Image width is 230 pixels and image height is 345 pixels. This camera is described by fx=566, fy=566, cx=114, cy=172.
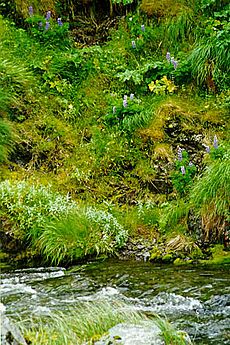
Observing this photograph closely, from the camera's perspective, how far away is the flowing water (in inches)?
170

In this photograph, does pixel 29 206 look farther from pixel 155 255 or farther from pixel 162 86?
pixel 162 86

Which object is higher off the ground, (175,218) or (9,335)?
(9,335)

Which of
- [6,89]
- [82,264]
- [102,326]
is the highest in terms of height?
[6,89]

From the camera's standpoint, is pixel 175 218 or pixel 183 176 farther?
pixel 183 176

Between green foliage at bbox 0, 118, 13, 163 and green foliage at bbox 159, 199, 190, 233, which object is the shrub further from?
green foliage at bbox 0, 118, 13, 163

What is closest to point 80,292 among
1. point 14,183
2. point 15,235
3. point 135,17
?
point 15,235

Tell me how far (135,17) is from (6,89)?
307 cm

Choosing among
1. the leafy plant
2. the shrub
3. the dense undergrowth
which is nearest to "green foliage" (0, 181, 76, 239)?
the dense undergrowth

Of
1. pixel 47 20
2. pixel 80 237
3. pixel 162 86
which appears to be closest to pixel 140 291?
pixel 80 237

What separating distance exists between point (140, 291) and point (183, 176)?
237cm

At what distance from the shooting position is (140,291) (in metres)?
5.18

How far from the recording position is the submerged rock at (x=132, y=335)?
124 inches

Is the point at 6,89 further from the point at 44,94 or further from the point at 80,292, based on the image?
the point at 80,292

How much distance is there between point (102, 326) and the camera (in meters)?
3.61
